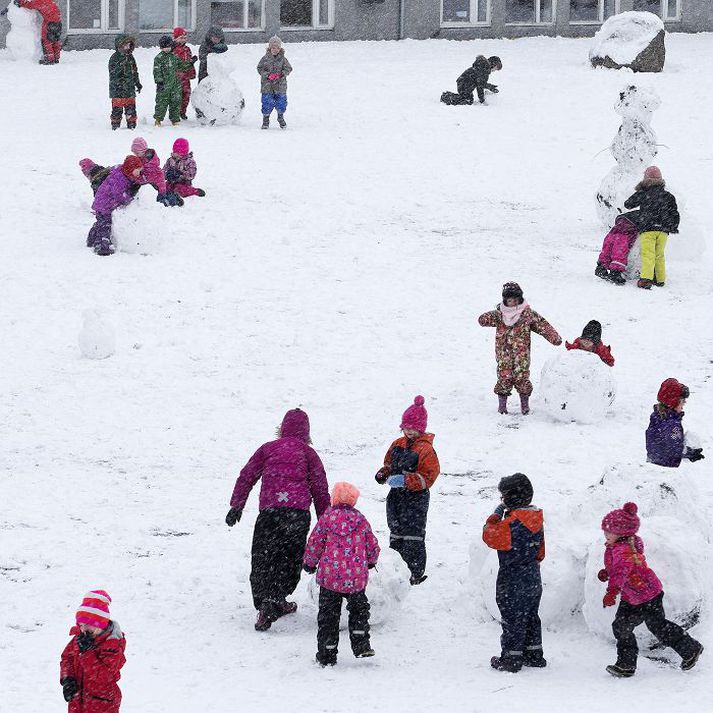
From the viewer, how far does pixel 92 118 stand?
24625 millimetres

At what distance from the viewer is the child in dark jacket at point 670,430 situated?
11133 mm

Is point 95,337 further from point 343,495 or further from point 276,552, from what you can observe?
point 343,495

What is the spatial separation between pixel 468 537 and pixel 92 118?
15.6 m

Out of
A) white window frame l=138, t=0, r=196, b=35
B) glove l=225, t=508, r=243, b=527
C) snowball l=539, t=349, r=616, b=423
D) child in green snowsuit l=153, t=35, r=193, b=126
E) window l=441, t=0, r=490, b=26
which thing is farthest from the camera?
window l=441, t=0, r=490, b=26

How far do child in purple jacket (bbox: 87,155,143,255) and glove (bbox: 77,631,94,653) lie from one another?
35.7ft

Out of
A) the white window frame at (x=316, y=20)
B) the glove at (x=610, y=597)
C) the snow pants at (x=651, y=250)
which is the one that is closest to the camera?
the glove at (x=610, y=597)

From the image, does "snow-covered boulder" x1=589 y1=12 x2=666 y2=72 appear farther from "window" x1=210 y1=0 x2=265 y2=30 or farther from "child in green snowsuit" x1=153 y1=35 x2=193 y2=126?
"child in green snowsuit" x1=153 y1=35 x2=193 y2=126

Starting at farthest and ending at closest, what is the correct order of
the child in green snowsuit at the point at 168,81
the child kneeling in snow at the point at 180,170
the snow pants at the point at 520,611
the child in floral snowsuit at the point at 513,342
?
the child in green snowsuit at the point at 168,81, the child kneeling in snow at the point at 180,170, the child in floral snowsuit at the point at 513,342, the snow pants at the point at 520,611

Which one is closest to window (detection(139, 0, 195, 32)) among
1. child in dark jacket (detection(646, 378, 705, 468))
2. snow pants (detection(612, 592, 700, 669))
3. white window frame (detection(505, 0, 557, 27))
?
white window frame (detection(505, 0, 557, 27))

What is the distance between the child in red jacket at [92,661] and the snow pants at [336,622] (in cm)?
185

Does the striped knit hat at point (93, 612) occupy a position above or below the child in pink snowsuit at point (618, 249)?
below

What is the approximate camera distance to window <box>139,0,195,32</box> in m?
32.4

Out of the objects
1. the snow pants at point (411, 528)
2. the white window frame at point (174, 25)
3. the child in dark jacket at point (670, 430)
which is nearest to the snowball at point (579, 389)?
the child in dark jacket at point (670, 430)

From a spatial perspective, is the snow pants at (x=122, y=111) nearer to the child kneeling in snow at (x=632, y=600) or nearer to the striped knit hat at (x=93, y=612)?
the child kneeling in snow at (x=632, y=600)
